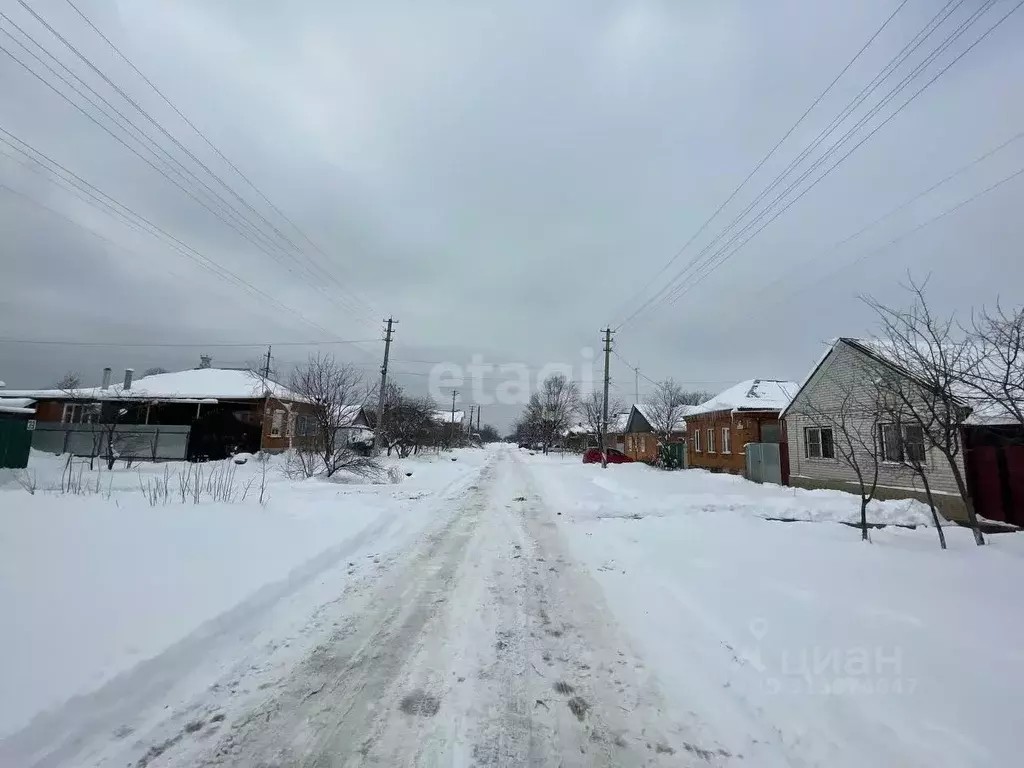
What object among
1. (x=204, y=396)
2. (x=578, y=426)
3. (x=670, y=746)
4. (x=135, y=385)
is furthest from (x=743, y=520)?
(x=578, y=426)

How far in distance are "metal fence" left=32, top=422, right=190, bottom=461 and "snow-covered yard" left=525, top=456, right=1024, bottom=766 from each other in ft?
80.4

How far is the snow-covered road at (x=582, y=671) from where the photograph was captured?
298cm

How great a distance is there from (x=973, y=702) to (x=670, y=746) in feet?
6.87

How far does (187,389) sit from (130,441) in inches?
319

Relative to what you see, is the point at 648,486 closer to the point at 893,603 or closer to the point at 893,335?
the point at 893,335

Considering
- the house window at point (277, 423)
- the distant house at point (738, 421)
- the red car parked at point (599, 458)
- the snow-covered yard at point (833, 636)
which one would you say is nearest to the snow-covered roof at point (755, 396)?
the distant house at point (738, 421)

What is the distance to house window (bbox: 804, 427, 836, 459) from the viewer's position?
1769 centimetres

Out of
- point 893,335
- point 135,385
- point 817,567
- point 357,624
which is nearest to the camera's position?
point 357,624

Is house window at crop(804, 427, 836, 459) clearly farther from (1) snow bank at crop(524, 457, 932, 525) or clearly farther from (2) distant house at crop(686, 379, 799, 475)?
(2) distant house at crop(686, 379, 799, 475)

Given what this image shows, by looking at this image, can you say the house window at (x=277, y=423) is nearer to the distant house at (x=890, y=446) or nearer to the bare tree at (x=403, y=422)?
the bare tree at (x=403, y=422)

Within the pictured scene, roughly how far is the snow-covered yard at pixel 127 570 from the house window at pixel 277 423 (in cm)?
2310

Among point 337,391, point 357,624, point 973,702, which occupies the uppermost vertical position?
point 337,391

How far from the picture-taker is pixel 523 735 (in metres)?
3.14

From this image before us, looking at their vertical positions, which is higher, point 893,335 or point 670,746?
point 893,335
